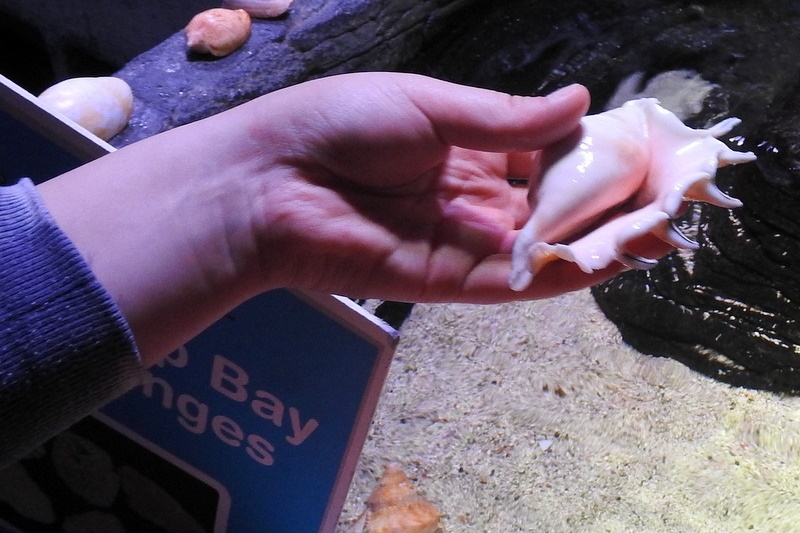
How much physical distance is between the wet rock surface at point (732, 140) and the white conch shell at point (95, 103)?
981 mm

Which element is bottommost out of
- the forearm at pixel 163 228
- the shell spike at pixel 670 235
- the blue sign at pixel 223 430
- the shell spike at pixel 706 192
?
the blue sign at pixel 223 430

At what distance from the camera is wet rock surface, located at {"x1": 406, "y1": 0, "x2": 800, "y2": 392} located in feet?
5.46

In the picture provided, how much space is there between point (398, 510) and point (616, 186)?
0.72m

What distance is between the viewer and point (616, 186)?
0.92m

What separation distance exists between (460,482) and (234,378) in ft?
2.33

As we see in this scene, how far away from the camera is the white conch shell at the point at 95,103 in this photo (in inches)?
57.6

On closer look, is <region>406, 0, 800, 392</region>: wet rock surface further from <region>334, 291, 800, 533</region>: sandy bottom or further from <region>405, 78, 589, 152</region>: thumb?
<region>405, 78, 589, 152</region>: thumb

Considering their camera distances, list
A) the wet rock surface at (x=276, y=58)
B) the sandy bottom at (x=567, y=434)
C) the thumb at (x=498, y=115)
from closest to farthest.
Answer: the thumb at (x=498, y=115) < the sandy bottom at (x=567, y=434) < the wet rock surface at (x=276, y=58)

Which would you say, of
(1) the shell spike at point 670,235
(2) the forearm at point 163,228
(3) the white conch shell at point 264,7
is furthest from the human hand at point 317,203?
(3) the white conch shell at point 264,7

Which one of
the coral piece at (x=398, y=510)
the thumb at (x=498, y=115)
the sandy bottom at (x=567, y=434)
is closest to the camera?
the thumb at (x=498, y=115)

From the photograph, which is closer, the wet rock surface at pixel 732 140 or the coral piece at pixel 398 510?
the coral piece at pixel 398 510

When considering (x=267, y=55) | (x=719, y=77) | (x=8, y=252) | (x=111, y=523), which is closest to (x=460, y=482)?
(x=111, y=523)

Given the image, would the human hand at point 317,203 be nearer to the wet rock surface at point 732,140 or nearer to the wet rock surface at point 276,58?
the wet rock surface at point 276,58

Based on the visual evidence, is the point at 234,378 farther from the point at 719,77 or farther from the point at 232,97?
the point at 719,77
